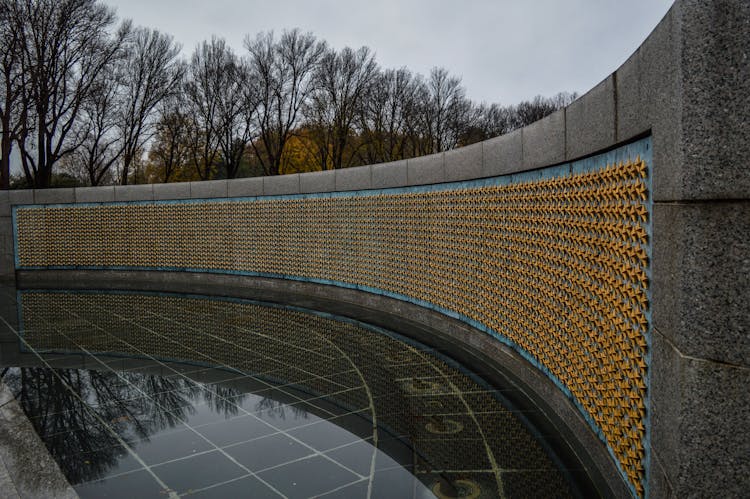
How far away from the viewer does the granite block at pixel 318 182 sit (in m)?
11.9

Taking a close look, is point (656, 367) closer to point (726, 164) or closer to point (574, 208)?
point (726, 164)

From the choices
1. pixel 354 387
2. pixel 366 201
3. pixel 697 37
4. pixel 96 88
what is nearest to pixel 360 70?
pixel 96 88

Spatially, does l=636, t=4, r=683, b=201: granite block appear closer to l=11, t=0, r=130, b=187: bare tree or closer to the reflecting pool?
the reflecting pool

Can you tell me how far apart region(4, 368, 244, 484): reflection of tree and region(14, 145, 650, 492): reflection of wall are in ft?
11.1

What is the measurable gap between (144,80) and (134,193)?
15849 mm

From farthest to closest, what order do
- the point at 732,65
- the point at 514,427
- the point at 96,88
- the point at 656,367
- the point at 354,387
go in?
the point at 96,88 → the point at 354,387 → the point at 514,427 → the point at 656,367 → the point at 732,65

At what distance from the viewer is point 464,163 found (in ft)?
25.3

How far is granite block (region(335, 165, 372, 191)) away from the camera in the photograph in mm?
10805

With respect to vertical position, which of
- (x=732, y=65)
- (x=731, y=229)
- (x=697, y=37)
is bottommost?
(x=731, y=229)

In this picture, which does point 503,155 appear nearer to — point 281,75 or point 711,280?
point 711,280

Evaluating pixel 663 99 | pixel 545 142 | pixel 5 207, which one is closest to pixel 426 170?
pixel 545 142

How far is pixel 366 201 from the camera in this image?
10.9 m

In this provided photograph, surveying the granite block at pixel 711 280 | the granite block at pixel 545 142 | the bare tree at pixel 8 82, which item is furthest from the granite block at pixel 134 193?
the granite block at pixel 711 280

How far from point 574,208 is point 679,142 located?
2.16 m
